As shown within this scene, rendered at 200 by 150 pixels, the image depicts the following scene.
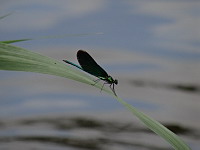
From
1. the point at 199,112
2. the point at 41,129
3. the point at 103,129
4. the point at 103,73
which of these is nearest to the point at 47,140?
the point at 41,129

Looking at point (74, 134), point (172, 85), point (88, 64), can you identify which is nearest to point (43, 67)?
point (88, 64)

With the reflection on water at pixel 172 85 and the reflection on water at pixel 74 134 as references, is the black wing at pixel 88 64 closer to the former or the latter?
the reflection on water at pixel 74 134

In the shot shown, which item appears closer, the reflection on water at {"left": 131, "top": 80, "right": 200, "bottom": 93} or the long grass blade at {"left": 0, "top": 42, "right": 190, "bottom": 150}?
the long grass blade at {"left": 0, "top": 42, "right": 190, "bottom": 150}

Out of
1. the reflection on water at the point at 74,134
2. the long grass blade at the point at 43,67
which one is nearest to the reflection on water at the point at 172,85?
the reflection on water at the point at 74,134

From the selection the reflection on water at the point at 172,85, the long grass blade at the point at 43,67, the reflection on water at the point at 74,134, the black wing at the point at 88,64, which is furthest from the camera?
the reflection on water at the point at 172,85

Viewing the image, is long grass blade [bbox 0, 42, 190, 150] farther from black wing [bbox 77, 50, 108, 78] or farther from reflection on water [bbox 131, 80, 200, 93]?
reflection on water [bbox 131, 80, 200, 93]

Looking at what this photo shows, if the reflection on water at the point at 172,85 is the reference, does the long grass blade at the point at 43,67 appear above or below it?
below

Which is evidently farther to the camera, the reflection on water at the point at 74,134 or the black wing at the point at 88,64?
the reflection on water at the point at 74,134

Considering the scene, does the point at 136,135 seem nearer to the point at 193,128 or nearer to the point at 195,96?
the point at 193,128

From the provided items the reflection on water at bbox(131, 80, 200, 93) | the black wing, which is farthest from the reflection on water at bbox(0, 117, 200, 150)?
the black wing
